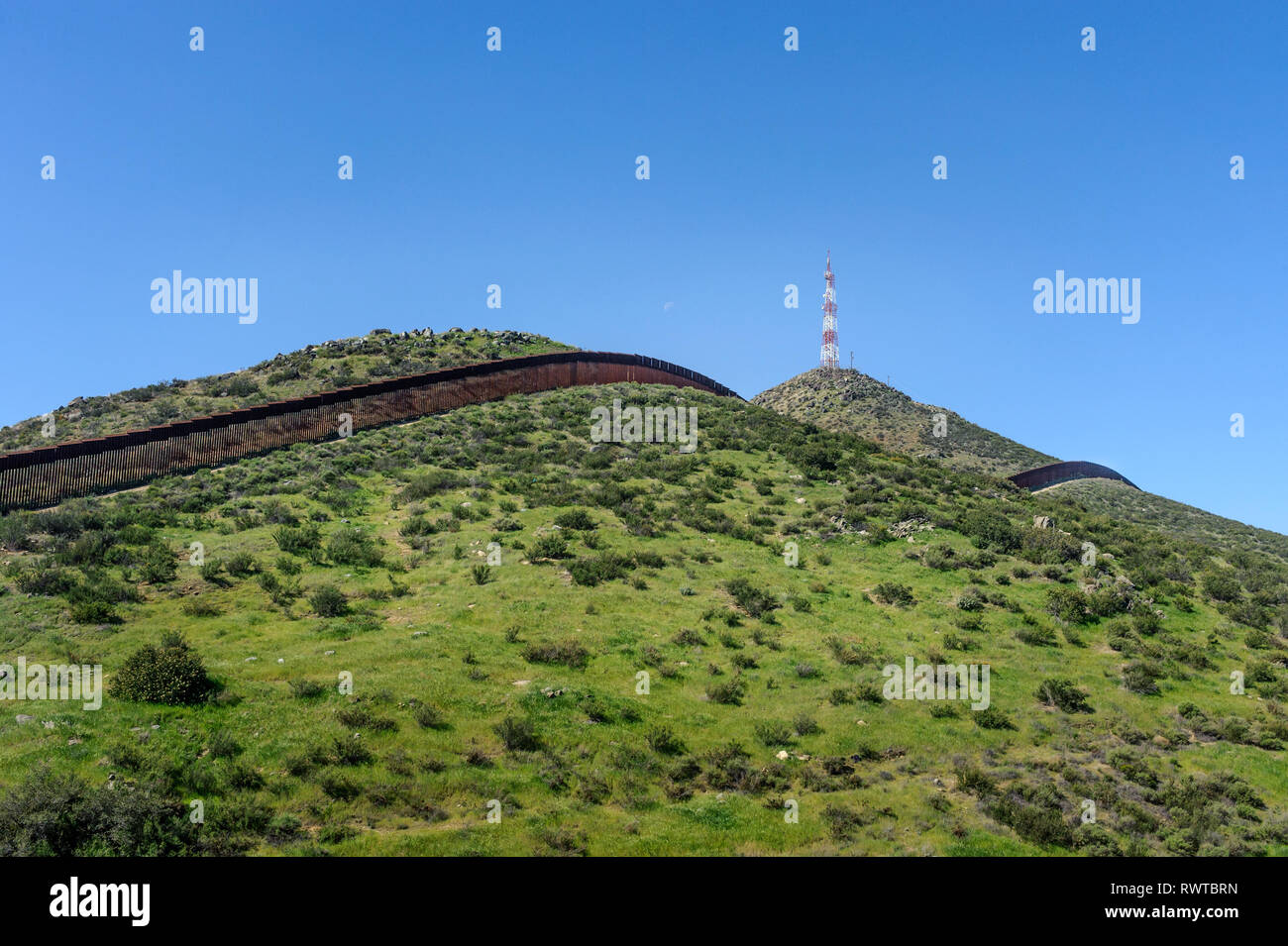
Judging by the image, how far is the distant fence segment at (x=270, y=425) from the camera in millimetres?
30625

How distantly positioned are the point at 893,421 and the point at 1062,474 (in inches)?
739

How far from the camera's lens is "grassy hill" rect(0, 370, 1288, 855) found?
48.8 ft

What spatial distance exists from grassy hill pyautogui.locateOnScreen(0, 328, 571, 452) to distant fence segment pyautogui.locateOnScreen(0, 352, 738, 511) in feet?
18.7

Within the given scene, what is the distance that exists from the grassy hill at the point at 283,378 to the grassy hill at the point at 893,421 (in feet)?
128

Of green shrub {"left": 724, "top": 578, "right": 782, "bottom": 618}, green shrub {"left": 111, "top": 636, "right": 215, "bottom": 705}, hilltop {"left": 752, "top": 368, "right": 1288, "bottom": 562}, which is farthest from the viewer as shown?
hilltop {"left": 752, "top": 368, "right": 1288, "bottom": 562}

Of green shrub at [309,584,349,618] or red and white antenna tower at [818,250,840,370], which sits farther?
red and white antenna tower at [818,250,840,370]

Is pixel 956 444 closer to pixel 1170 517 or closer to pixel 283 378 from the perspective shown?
pixel 1170 517

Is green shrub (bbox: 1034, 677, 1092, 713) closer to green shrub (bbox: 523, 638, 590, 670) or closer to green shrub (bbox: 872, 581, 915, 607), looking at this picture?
green shrub (bbox: 872, 581, 915, 607)

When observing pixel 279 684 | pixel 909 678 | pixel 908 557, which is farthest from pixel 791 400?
pixel 279 684

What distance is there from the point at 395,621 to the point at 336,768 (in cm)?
784

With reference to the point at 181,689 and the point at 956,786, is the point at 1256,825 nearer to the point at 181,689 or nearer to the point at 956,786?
the point at 956,786

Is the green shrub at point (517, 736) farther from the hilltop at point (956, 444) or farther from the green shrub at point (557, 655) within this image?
the hilltop at point (956, 444)

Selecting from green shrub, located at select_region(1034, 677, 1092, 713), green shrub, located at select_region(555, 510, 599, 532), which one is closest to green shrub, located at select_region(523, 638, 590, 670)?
green shrub, located at select_region(555, 510, 599, 532)

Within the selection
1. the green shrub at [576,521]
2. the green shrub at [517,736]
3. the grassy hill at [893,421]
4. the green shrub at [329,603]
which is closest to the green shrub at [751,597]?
the green shrub at [576,521]
